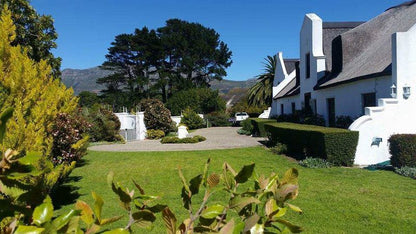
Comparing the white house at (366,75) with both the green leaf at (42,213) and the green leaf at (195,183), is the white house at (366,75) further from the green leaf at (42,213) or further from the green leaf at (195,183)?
the green leaf at (42,213)

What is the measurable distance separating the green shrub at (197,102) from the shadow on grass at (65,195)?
32.7 metres

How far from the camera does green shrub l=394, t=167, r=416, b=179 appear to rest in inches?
327

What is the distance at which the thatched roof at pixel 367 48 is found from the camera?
38.9ft

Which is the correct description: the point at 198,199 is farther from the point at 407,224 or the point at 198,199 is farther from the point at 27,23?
the point at 27,23

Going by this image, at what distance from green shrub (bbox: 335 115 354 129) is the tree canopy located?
3842 cm

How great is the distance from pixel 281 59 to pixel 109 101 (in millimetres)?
33931

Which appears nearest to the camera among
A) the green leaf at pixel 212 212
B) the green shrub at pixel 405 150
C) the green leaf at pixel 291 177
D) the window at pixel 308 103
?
the green leaf at pixel 212 212

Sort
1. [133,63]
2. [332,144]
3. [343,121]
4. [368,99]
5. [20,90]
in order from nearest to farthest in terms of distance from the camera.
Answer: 1. [20,90]
2. [332,144]
3. [368,99]
4. [343,121]
5. [133,63]

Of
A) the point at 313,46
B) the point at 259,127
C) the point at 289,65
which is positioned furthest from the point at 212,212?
the point at 289,65

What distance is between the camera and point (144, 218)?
1.01m

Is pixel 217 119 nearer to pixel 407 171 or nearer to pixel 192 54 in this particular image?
pixel 192 54

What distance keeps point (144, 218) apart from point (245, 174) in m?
0.41

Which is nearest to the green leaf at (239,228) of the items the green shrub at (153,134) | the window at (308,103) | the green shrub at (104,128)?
the window at (308,103)

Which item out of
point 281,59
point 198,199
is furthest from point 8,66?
point 281,59
